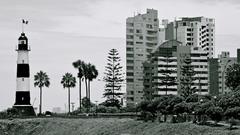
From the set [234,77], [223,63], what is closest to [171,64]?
[223,63]

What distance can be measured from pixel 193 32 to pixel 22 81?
106 meters

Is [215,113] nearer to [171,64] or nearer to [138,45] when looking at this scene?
[171,64]

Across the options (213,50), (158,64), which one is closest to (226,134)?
(158,64)

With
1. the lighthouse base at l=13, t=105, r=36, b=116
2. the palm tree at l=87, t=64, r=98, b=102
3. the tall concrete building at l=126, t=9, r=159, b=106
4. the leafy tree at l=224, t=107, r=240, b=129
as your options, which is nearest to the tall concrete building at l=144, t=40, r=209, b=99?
the tall concrete building at l=126, t=9, r=159, b=106

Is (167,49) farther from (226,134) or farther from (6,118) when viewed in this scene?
(226,134)

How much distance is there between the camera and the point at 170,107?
63.5 meters

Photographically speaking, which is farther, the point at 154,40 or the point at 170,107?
the point at 154,40

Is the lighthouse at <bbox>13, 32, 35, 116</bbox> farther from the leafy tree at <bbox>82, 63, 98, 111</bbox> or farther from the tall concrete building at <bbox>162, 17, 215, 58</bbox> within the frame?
the tall concrete building at <bbox>162, 17, 215, 58</bbox>

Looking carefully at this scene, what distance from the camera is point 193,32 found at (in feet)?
623

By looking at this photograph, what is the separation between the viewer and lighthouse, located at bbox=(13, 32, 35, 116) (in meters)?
93.4

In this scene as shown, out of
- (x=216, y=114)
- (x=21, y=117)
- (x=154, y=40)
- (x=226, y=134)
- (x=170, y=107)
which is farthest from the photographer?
(x=154, y=40)

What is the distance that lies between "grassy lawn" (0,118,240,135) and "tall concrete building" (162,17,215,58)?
10618cm

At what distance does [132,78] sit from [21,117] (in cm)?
8360

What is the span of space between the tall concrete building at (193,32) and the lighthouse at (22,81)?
9704 centimetres
